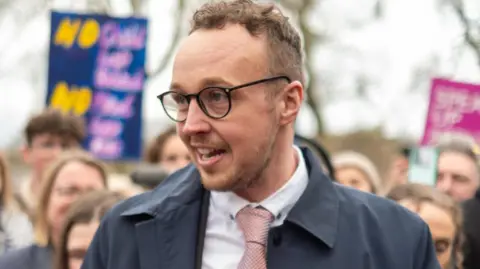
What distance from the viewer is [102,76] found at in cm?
899

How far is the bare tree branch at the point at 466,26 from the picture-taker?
50.5 feet

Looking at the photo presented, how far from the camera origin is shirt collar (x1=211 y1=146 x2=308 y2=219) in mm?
3094

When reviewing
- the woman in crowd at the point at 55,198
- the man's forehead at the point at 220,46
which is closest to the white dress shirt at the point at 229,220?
the man's forehead at the point at 220,46

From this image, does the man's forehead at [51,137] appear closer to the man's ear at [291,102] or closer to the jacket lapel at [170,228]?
the jacket lapel at [170,228]

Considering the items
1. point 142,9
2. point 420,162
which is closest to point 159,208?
point 420,162

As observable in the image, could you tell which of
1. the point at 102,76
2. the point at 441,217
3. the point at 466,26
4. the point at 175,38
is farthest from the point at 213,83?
the point at 175,38

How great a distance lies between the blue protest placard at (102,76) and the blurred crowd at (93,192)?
Answer: 87 cm

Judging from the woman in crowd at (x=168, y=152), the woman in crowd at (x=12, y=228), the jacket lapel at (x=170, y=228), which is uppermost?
the jacket lapel at (x=170, y=228)

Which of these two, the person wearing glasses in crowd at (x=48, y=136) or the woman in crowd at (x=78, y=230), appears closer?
the woman in crowd at (x=78, y=230)

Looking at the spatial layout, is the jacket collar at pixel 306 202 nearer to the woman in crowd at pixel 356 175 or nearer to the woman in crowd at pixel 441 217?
the woman in crowd at pixel 441 217

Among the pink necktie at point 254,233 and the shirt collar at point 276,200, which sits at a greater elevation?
the shirt collar at point 276,200

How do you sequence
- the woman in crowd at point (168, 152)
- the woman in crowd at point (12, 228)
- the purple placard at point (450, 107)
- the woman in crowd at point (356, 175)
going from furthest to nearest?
the purple placard at point (450, 107), the woman in crowd at point (356, 175), the woman in crowd at point (168, 152), the woman in crowd at point (12, 228)

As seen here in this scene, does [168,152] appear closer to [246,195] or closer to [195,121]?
[246,195]

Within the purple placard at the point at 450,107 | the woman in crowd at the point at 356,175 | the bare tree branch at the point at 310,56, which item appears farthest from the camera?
the bare tree branch at the point at 310,56
